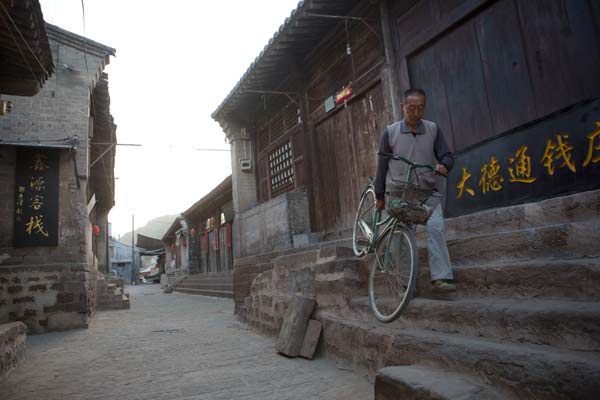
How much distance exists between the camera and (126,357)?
194 inches

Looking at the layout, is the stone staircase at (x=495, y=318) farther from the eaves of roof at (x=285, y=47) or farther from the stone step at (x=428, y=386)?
the eaves of roof at (x=285, y=47)

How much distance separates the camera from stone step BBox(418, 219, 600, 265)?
270cm

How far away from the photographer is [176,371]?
4031mm

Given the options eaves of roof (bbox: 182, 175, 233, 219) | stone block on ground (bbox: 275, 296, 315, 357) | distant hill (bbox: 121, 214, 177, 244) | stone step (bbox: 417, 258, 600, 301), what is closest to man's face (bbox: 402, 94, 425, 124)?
stone step (bbox: 417, 258, 600, 301)

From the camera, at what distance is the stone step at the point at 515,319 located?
1.96 metres

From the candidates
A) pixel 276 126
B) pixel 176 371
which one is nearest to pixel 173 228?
pixel 276 126

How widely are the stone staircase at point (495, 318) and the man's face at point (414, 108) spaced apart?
1.14 meters

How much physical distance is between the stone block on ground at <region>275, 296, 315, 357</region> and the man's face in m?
2.30

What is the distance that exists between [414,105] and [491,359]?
205 cm

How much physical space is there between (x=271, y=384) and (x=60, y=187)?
7.50 meters

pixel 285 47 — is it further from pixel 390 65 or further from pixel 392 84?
pixel 392 84

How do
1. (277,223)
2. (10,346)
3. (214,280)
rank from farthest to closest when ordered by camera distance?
1. (214,280)
2. (277,223)
3. (10,346)

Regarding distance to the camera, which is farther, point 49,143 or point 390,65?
point 49,143

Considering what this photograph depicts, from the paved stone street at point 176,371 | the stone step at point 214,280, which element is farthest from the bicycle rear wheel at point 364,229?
the stone step at point 214,280
